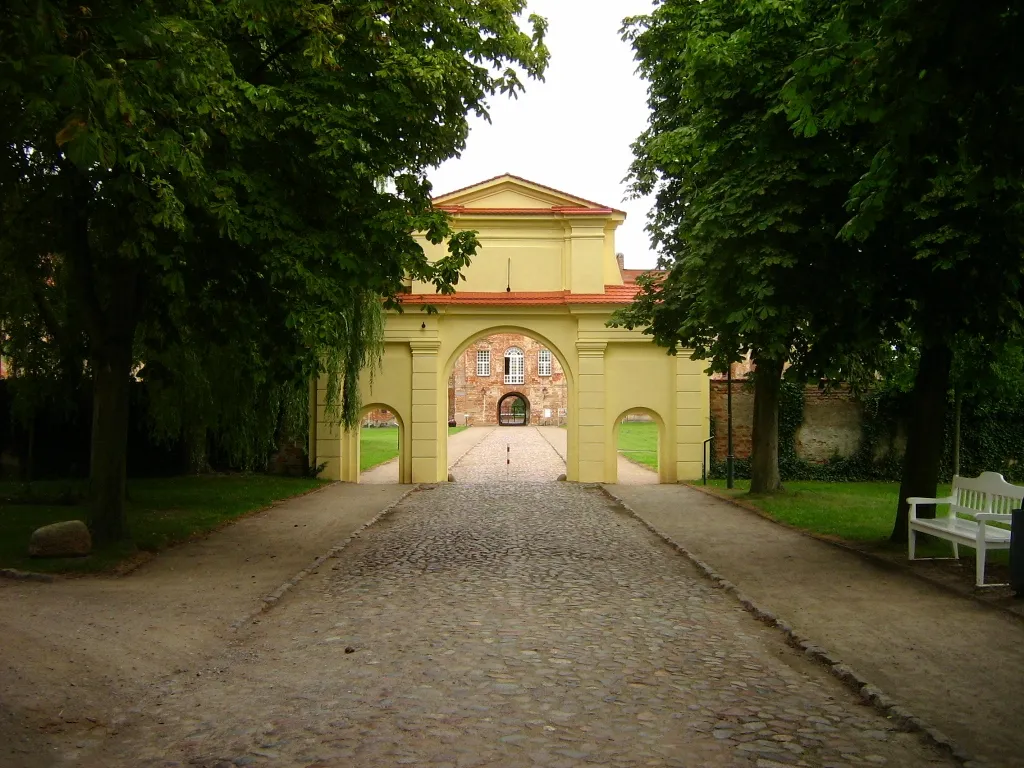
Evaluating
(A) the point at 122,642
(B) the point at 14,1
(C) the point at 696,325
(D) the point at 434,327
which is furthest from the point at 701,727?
(D) the point at 434,327

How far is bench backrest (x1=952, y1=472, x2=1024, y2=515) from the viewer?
10816 millimetres

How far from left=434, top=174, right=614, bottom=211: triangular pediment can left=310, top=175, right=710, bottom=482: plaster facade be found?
0.04m

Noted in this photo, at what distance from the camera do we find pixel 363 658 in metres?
7.22

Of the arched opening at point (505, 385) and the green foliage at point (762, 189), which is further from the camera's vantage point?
the arched opening at point (505, 385)

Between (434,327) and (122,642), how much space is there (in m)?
20.7

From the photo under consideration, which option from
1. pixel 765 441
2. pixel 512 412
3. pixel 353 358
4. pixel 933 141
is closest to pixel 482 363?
pixel 512 412

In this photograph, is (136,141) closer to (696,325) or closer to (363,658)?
(363,658)

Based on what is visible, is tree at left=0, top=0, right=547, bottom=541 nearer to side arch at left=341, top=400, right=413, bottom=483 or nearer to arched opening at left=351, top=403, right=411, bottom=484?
side arch at left=341, top=400, right=413, bottom=483

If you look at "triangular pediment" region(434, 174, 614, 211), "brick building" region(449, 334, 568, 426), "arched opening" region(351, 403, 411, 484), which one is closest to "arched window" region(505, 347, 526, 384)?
"brick building" region(449, 334, 568, 426)

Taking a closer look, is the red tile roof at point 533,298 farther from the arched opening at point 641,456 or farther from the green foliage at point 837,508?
the green foliage at point 837,508

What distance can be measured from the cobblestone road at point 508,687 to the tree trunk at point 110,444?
299cm

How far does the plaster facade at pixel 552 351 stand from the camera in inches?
1088

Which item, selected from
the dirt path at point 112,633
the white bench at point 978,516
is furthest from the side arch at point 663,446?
the white bench at point 978,516

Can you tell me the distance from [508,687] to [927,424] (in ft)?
28.0
